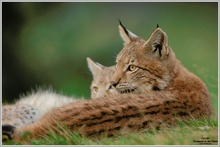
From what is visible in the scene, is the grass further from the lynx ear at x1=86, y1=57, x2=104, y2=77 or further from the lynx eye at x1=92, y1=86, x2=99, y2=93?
the lynx ear at x1=86, y1=57, x2=104, y2=77

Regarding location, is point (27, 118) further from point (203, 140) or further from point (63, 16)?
point (63, 16)

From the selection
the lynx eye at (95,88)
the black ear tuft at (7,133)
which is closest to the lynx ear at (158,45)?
the lynx eye at (95,88)

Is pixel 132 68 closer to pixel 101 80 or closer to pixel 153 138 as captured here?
pixel 101 80

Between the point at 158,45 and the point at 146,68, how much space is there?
415mm

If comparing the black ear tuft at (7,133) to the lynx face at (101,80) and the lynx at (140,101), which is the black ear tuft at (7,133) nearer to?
the lynx at (140,101)

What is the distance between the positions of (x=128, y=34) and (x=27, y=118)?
216 cm

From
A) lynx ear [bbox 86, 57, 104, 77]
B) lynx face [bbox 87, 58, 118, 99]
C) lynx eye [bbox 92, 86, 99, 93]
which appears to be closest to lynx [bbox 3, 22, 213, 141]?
lynx face [bbox 87, 58, 118, 99]

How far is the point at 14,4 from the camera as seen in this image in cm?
1612

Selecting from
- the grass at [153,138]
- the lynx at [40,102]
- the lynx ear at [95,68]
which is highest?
the lynx ear at [95,68]

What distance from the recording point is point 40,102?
33.3 ft

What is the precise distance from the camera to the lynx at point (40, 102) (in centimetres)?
886

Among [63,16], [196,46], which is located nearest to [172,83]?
[196,46]

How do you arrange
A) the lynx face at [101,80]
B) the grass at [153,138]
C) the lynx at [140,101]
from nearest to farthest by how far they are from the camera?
1. the grass at [153,138]
2. the lynx at [140,101]
3. the lynx face at [101,80]

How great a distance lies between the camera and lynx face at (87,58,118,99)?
9.84m
